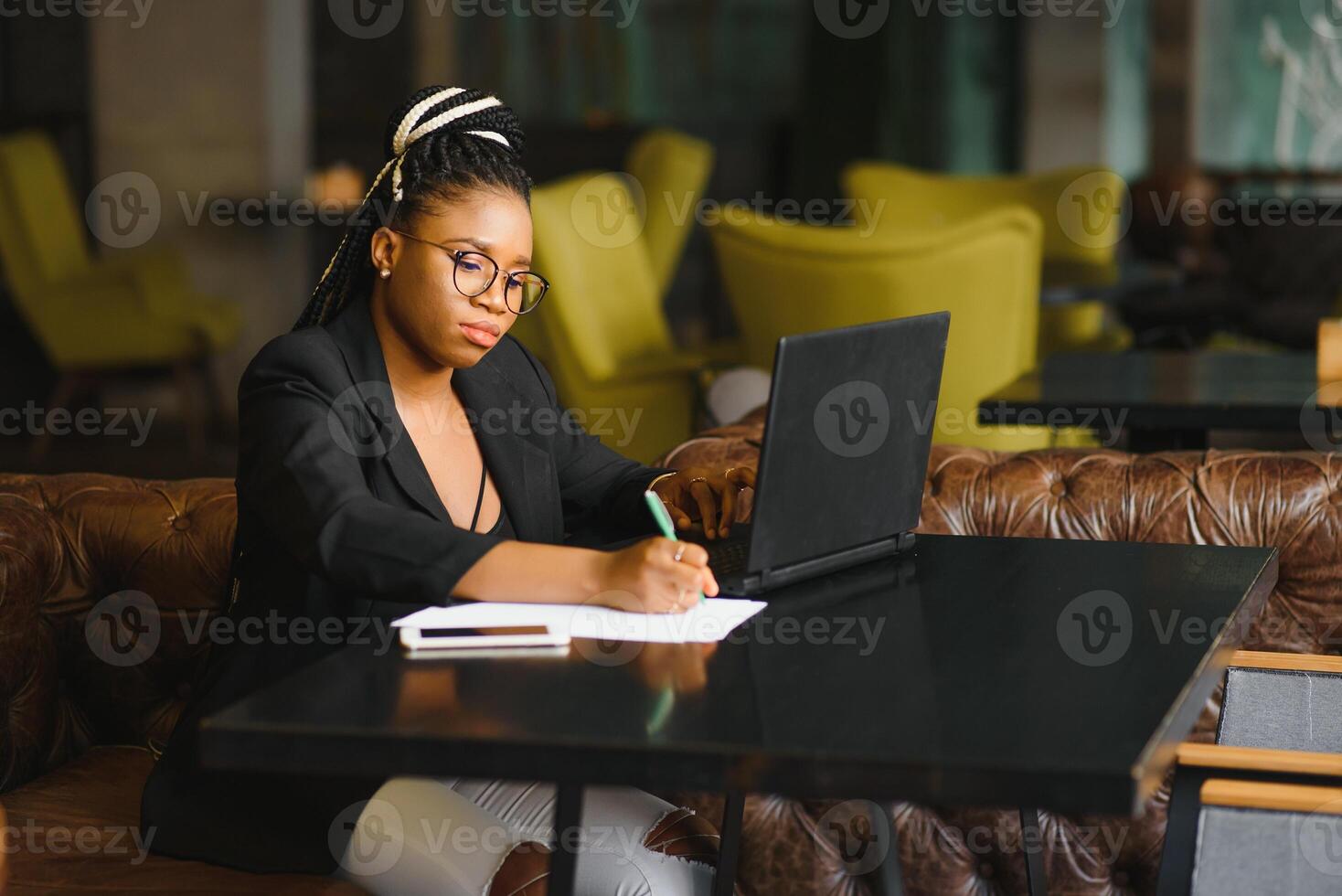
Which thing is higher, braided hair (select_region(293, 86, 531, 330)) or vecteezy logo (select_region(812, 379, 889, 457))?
braided hair (select_region(293, 86, 531, 330))

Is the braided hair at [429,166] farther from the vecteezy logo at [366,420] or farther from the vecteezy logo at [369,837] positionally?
the vecteezy logo at [369,837]

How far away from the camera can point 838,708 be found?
4.12 ft

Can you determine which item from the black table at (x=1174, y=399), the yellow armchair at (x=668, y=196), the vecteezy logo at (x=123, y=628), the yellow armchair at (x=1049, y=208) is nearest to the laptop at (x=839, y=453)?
the vecteezy logo at (x=123, y=628)

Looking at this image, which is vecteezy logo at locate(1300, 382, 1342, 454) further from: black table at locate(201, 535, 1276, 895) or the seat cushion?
the seat cushion

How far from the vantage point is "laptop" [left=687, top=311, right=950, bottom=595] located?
152cm

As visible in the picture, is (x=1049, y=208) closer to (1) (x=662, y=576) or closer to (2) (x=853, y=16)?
(2) (x=853, y=16)

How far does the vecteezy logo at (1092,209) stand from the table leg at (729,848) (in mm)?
4894

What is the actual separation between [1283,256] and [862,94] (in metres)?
2.24

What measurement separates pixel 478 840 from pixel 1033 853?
727 millimetres

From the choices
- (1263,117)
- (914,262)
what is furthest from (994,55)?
(914,262)

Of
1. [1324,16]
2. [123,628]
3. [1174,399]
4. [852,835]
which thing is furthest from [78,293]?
[1324,16]

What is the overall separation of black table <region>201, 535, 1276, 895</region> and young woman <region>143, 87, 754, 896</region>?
138 millimetres

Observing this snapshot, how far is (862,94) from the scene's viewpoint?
8539 mm

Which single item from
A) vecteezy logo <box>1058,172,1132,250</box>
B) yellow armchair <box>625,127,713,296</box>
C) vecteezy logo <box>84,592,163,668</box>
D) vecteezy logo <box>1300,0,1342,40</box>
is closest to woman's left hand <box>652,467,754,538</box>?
vecteezy logo <box>84,592,163,668</box>
